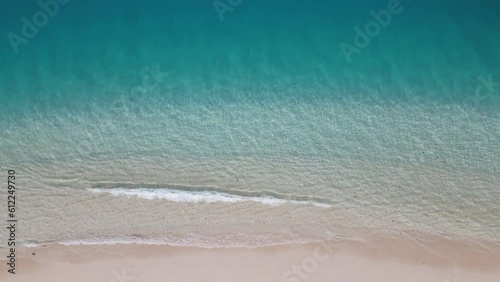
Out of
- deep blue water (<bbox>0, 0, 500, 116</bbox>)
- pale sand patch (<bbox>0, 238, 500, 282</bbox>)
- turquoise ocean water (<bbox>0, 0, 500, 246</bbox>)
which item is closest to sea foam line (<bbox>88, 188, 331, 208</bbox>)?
turquoise ocean water (<bbox>0, 0, 500, 246</bbox>)

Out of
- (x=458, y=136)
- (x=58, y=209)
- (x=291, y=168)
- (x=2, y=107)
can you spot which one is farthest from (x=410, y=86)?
(x=2, y=107)

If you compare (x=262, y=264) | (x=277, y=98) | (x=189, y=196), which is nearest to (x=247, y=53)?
(x=277, y=98)

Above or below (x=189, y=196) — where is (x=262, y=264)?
below

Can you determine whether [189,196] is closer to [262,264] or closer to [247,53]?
[262,264]

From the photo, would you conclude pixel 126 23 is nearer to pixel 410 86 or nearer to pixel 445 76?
pixel 410 86

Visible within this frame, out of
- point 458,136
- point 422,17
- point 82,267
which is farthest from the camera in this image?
point 422,17

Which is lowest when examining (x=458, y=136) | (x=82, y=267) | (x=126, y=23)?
(x=82, y=267)
